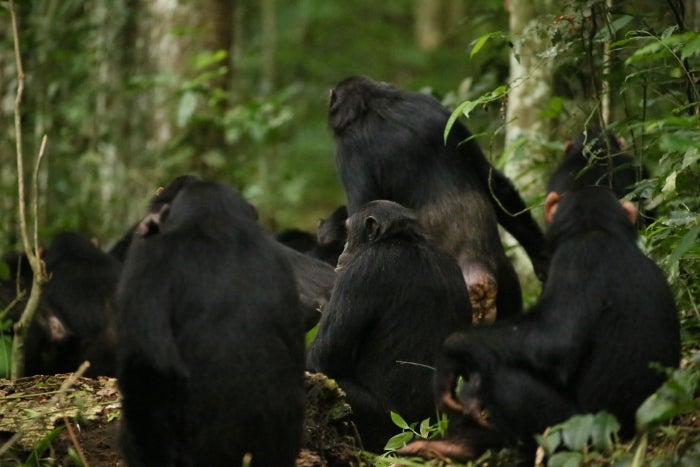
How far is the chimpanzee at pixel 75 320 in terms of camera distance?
26.3ft

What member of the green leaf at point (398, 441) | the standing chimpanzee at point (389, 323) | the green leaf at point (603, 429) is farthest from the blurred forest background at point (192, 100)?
the green leaf at point (603, 429)

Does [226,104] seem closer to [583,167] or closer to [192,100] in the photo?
[192,100]

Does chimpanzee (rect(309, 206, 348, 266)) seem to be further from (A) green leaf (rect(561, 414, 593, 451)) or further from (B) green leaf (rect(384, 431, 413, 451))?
(A) green leaf (rect(561, 414, 593, 451))

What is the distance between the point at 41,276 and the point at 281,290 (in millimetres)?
2291

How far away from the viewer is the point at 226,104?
13148 mm

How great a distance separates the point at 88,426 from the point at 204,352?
152cm

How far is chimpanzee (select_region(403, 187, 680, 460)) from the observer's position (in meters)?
4.20

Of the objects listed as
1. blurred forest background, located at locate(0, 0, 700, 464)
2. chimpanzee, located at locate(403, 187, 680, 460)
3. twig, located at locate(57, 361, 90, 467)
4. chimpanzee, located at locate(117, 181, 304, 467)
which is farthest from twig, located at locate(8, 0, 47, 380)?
chimpanzee, located at locate(403, 187, 680, 460)

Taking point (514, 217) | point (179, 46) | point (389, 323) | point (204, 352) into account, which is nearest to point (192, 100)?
point (179, 46)

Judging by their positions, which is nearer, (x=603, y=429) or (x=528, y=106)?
(x=603, y=429)

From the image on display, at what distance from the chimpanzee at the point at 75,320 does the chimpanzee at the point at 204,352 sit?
12.8 feet

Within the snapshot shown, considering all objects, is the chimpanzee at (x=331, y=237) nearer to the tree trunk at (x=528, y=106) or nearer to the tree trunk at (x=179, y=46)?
the tree trunk at (x=528, y=106)

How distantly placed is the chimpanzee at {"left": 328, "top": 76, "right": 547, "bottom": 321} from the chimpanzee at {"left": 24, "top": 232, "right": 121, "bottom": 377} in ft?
7.15

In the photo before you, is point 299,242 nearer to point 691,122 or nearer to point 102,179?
point 102,179
